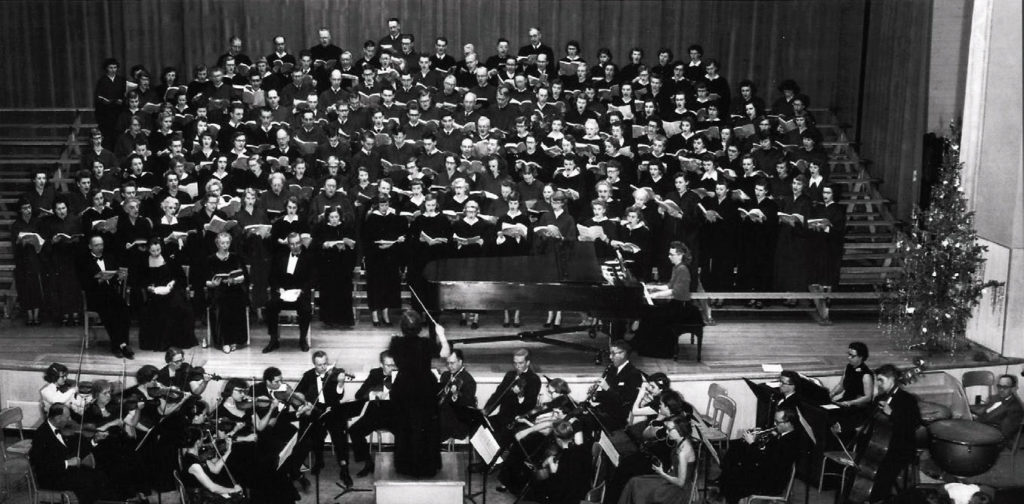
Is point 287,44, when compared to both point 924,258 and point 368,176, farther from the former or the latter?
point 924,258

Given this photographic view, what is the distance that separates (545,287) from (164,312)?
12.1 ft

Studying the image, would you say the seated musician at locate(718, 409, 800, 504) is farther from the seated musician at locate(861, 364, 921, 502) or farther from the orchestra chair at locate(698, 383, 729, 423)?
the orchestra chair at locate(698, 383, 729, 423)

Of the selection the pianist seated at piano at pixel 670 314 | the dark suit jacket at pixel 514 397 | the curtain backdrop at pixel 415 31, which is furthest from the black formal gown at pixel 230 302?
the curtain backdrop at pixel 415 31

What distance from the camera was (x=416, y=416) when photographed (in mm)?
8695

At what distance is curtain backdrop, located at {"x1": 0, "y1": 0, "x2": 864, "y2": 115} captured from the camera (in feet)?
59.0

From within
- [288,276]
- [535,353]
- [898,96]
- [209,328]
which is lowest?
[535,353]

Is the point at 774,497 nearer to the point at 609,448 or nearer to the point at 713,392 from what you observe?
the point at 609,448

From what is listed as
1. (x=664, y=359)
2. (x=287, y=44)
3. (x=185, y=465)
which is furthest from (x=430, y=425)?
(x=287, y=44)

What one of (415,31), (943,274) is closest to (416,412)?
(943,274)

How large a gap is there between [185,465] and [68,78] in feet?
36.9

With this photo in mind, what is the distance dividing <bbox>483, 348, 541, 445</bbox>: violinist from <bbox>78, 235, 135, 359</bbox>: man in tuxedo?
151 inches

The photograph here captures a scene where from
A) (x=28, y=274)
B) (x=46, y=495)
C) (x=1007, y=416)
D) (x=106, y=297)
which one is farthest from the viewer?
(x=28, y=274)

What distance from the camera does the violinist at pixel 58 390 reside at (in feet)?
31.7

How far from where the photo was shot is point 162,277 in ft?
37.8
